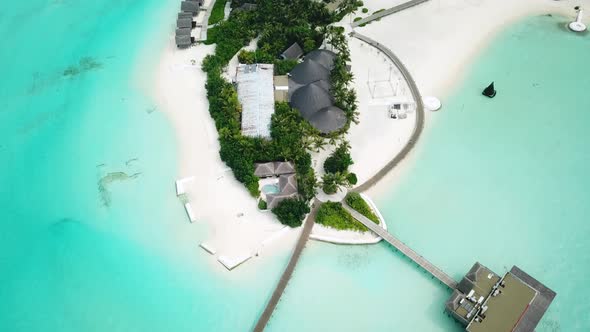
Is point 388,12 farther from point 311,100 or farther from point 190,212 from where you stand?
point 190,212

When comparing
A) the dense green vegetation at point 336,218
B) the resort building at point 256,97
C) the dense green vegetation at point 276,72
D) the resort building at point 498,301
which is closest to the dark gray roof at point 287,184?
the dense green vegetation at point 276,72

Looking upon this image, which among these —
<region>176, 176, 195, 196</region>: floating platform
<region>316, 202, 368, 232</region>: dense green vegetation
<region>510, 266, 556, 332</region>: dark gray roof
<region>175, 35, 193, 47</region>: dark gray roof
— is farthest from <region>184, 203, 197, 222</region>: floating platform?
<region>510, 266, 556, 332</region>: dark gray roof

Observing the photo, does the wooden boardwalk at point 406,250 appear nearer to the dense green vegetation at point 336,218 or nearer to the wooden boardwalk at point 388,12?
the dense green vegetation at point 336,218

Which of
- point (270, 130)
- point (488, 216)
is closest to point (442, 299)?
point (488, 216)

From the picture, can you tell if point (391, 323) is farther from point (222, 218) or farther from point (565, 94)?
point (565, 94)

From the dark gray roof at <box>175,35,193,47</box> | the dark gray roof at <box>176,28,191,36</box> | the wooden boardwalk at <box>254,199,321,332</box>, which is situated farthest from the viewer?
the dark gray roof at <box>176,28,191,36</box>

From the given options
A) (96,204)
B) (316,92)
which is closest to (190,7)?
(316,92)

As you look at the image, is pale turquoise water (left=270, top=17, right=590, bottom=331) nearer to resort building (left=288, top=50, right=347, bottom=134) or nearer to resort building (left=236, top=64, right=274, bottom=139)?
resort building (left=288, top=50, right=347, bottom=134)
